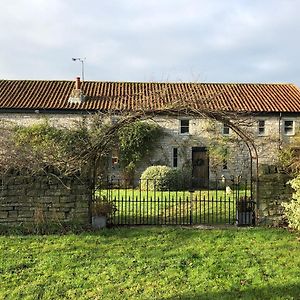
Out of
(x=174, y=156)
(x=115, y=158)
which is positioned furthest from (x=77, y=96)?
(x=174, y=156)

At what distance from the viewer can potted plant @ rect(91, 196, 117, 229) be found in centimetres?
943

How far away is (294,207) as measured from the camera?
895cm

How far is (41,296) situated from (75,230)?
10.4ft

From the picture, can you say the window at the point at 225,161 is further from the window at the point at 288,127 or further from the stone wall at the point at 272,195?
the stone wall at the point at 272,195

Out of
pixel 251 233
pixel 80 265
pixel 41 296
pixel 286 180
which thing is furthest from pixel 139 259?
pixel 286 180

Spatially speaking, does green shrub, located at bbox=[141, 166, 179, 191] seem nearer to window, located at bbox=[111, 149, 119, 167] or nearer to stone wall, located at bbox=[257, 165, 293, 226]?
window, located at bbox=[111, 149, 119, 167]

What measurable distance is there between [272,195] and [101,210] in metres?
4.16

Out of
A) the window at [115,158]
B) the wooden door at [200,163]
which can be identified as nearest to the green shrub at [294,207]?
the wooden door at [200,163]

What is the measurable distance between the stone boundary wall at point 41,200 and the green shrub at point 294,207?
4633 mm

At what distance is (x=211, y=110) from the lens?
9430 mm

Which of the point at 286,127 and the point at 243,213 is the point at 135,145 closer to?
the point at 286,127

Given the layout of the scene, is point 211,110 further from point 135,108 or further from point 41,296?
point 41,296

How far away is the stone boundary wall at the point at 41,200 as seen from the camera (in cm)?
928

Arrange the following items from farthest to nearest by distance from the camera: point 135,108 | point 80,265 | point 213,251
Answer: point 135,108 < point 213,251 < point 80,265
